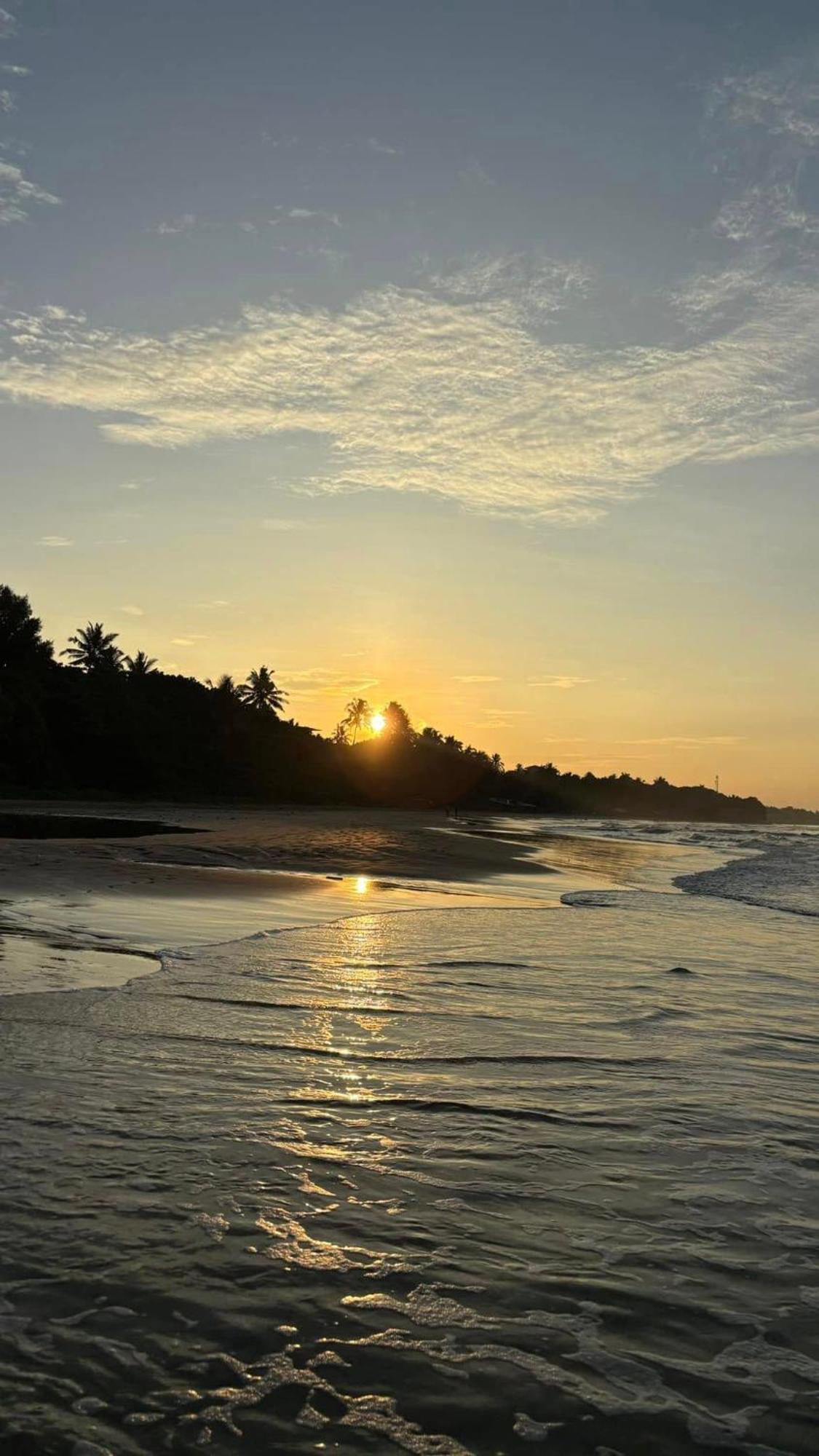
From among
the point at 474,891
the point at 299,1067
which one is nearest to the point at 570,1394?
the point at 299,1067

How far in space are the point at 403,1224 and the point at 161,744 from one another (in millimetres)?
101387

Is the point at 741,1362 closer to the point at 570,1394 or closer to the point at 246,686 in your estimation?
the point at 570,1394

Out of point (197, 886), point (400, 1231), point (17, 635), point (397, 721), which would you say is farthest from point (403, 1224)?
point (397, 721)

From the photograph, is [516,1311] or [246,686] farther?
[246,686]

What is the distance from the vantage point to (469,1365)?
11.8 feet

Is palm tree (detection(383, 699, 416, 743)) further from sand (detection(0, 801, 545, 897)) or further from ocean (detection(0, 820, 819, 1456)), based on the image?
ocean (detection(0, 820, 819, 1456))

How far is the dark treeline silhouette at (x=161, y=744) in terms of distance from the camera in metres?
84.9

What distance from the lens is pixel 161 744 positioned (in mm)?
102875

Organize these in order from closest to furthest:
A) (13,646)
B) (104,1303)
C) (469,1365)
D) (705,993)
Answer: (469,1365)
(104,1303)
(705,993)
(13,646)

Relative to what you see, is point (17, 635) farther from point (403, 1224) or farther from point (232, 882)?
point (403, 1224)

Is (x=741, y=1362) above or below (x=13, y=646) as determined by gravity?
below

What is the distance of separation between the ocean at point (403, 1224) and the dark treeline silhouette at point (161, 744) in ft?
238

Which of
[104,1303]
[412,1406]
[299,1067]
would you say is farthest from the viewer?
[299,1067]

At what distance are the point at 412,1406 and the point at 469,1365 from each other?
0.32m
